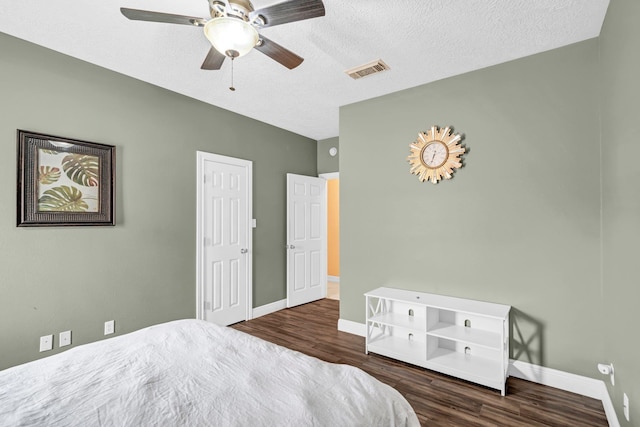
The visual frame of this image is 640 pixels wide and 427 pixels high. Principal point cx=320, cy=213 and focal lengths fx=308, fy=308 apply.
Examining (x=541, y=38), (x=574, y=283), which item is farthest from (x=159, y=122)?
(x=574, y=283)

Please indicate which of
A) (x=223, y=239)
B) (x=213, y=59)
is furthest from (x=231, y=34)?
(x=223, y=239)

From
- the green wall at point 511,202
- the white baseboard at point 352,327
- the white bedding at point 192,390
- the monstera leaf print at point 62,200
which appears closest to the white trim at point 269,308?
the white baseboard at point 352,327

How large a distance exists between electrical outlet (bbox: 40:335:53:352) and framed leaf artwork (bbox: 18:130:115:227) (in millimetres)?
884

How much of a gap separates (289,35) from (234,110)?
175 cm

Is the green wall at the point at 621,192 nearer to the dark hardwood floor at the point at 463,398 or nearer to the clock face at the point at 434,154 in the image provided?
the dark hardwood floor at the point at 463,398

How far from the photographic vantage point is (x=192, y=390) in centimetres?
123

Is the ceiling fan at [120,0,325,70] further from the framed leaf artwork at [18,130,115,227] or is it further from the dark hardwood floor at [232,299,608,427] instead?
the dark hardwood floor at [232,299,608,427]

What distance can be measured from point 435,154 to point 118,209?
303 centimetres

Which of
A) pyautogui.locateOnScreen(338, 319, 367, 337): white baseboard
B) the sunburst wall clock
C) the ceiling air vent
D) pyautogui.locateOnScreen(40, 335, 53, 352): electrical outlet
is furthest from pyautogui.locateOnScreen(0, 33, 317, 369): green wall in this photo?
the sunburst wall clock

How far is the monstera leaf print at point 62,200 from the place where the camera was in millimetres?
2404

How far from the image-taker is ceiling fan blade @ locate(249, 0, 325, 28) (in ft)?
4.87

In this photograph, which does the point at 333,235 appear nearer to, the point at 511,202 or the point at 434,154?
the point at 434,154

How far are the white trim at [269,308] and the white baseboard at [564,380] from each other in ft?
9.29

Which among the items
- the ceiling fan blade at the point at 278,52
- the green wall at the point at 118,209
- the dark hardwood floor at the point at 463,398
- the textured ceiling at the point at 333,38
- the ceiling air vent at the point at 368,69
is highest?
the textured ceiling at the point at 333,38
